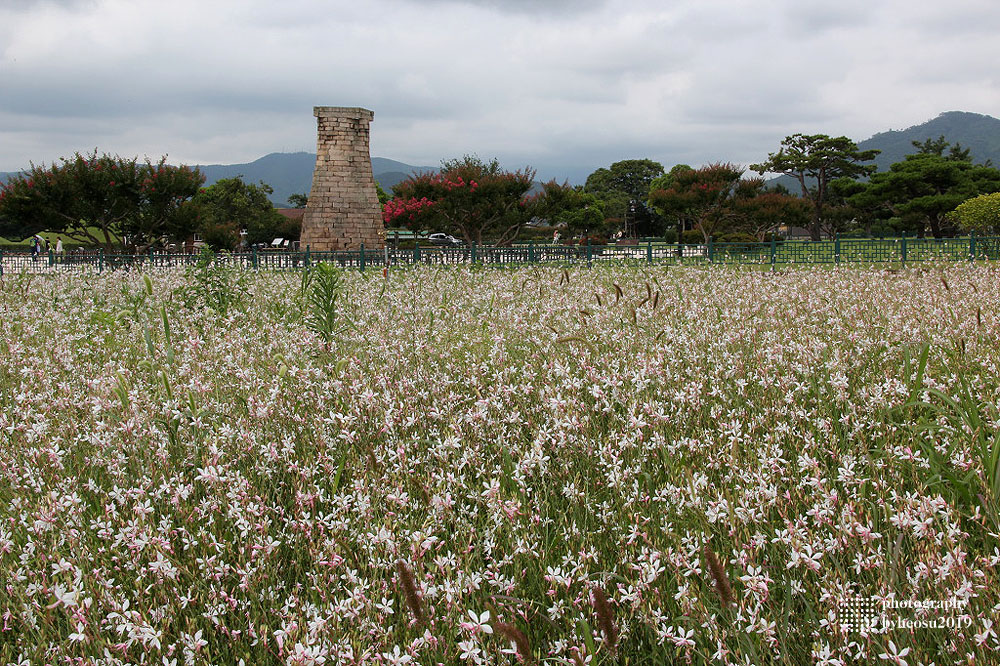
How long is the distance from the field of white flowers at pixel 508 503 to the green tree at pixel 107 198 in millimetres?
36085

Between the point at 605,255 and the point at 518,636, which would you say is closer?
the point at 518,636

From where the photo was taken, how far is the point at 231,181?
286 ft

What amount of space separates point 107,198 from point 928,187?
192 feet

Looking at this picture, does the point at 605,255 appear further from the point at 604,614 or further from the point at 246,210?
the point at 246,210

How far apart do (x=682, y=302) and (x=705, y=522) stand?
6.52 metres

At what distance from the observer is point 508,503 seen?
2.33 m

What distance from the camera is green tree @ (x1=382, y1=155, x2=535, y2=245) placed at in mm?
38656

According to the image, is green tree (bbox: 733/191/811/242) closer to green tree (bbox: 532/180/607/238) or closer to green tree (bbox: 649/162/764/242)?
green tree (bbox: 649/162/764/242)

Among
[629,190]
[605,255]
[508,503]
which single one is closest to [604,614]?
[508,503]

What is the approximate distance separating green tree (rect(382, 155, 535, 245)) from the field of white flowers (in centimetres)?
3271

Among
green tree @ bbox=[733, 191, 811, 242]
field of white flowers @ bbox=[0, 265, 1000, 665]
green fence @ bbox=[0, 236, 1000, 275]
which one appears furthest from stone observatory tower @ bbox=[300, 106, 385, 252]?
green tree @ bbox=[733, 191, 811, 242]

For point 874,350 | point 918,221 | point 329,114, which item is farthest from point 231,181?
point 874,350

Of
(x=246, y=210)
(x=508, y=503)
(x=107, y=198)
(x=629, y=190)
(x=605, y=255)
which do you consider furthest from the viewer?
(x=629, y=190)

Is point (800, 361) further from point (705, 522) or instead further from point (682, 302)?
point (682, 302)
